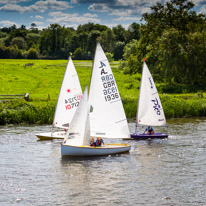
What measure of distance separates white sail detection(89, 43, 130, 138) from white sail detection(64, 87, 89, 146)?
0.84m

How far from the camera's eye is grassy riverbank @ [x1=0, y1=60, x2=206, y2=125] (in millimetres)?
60969

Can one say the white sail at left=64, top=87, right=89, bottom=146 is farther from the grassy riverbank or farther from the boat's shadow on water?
the grassy riverbank

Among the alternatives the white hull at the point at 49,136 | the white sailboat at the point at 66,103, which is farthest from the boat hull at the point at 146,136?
the white hull at the point at 49,136

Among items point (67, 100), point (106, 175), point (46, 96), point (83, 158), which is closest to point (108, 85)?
point (83, 158)

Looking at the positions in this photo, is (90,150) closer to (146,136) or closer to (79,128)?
(79,128)

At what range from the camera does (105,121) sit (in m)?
43.0

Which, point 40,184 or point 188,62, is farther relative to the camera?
point 188,62

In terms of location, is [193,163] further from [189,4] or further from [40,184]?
[189,4]

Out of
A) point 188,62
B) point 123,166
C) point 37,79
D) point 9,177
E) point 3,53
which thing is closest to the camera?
point 9,177

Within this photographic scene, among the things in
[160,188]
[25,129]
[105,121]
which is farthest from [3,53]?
[160,188]

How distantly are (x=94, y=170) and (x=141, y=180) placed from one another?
4.64m

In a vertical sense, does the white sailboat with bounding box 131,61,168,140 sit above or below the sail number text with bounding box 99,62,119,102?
below

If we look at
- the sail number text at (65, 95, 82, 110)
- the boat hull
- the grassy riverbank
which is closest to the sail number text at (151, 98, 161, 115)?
the boat hull

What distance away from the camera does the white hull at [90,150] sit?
133ft
